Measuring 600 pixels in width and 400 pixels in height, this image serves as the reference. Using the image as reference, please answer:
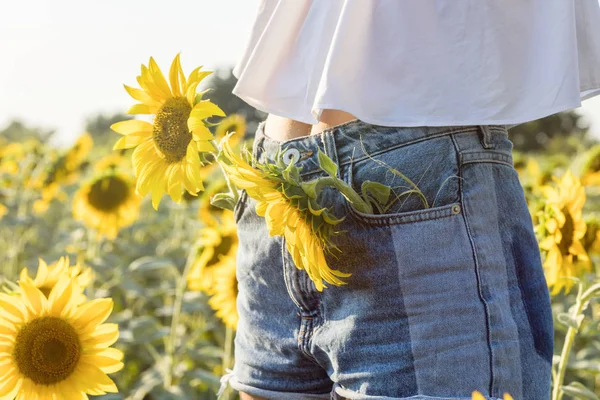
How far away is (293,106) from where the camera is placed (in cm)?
103

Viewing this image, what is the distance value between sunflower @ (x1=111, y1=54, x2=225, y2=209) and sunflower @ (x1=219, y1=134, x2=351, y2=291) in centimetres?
16

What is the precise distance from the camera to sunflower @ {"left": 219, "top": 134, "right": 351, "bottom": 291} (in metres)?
0.96

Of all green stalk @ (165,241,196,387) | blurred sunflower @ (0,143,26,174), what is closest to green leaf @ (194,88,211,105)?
green stalk @ (165,241,196,387)

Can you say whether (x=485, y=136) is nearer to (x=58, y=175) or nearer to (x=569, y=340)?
(x=569, y=340)

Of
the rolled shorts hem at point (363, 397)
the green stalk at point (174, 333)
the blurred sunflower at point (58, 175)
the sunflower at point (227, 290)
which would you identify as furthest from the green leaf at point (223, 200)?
the blurred sunflower at point (58, 175)

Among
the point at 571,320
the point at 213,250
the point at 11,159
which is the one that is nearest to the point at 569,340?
the point at 571,320

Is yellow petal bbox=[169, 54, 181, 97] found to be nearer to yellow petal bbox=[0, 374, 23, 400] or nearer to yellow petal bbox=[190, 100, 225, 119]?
yellow petal bbox=[190, 100, 225, 119]

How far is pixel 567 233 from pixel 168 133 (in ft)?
2.87

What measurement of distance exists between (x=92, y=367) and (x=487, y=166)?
817 mm

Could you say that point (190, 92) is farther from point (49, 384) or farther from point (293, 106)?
point (49, 384)

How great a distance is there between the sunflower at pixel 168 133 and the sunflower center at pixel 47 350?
35cm

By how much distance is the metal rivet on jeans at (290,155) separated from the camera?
1.01 m

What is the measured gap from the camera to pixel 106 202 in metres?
3.16

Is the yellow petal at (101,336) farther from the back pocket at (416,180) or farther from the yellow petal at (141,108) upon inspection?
the back pocket at (416,180)
